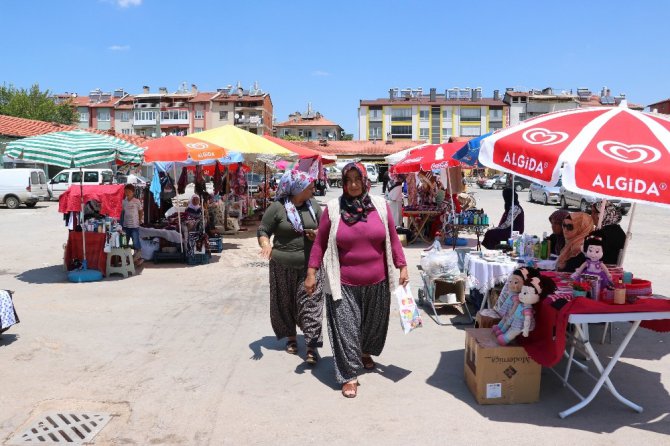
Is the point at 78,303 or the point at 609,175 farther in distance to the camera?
the point at 78,303

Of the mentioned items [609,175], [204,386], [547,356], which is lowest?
[204,386]

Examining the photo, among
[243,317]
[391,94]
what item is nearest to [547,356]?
[243,317]

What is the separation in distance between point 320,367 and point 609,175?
2.89 m

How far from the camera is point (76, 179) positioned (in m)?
26.8

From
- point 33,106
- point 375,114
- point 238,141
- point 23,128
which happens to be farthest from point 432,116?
point 238,141

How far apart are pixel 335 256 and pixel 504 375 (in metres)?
1.54

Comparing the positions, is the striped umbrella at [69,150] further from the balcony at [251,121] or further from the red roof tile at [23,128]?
the balcony at [251,121]

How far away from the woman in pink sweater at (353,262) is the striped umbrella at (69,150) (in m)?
5.90

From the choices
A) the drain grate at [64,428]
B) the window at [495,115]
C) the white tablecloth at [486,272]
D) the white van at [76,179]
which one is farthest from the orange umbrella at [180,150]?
the window at [495,115]

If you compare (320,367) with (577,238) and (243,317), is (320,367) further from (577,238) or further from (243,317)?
(577,238)

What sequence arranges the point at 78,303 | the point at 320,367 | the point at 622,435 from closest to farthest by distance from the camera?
the point at 622,435, the point at 320,367, the point at 78,303

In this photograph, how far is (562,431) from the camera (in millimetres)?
3795

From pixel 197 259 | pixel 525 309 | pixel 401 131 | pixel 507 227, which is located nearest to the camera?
pixel 525 309

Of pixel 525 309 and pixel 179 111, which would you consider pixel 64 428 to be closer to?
pixel 525 309
